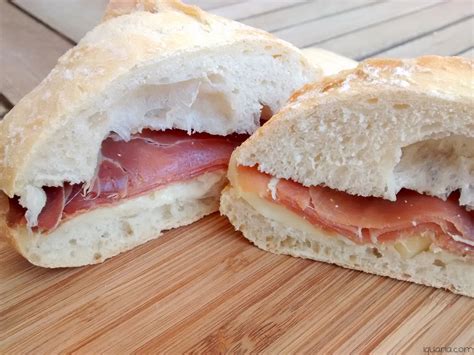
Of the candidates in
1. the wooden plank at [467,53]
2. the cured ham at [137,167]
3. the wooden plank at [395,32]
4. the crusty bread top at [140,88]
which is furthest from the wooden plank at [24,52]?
the wooden plank at [467,53]

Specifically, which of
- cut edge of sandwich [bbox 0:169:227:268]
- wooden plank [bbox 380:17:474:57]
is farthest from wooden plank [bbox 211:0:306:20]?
cut edge of sandwich [bbox 0:169:227:268]

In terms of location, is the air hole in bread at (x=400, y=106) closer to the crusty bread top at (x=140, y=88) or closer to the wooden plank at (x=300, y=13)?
the crusty bread top at (x=140, y=88)

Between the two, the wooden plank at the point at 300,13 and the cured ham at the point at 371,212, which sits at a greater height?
the wooden plank at the point at 300,13

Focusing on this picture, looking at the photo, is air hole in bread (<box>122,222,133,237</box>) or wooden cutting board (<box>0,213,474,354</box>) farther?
air hole in bread (<box>122,222,133,237</box>)

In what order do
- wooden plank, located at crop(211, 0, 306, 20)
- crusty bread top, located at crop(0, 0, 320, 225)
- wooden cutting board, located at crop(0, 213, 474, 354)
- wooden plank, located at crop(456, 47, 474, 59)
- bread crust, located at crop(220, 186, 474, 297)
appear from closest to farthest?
wooden cutting board, located at crop(0, 213, 474, 354)
crusty bread top, located at crop(0, 0, 320, 225)
bread crust, located at crop(220, 186, 474, 297)
wooden plank, located at crop(456, 47, 474, 59)
wooden plank, located at crop(211, 0, 306, 20)

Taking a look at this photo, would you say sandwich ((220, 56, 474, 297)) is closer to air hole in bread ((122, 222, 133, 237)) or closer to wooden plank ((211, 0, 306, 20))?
air hole in bread ((122, 222, 133, 237))

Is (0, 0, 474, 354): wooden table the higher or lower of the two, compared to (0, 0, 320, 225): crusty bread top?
lower

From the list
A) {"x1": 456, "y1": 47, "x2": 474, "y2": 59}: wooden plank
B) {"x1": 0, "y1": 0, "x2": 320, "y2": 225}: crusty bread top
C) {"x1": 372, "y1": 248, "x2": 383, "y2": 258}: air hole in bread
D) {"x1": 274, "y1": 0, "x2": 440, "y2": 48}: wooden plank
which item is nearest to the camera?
{"x1": 0, "y1": 0, "x2": 320, "y2": 225}: crusty bread top
